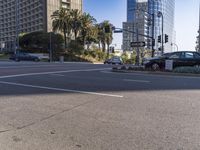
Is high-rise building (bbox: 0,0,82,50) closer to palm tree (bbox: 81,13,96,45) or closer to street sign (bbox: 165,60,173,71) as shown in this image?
palm tree (bbox: 81,13,96,45)

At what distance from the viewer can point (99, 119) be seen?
7.50 metres

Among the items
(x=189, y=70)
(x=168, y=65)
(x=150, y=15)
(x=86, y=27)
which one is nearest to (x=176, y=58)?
(x=168, y=65)

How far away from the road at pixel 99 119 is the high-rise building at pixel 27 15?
10383 centimetres

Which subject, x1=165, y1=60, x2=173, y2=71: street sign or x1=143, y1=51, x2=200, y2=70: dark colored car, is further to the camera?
x1=143, y1=51, x2=200, y2=70: dark colored car

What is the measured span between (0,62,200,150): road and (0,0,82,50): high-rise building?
104 m

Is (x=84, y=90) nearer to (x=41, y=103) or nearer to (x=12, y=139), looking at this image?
(x=41, y=103)

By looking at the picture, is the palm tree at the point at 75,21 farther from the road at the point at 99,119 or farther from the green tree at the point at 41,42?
the road at the point at 99,119

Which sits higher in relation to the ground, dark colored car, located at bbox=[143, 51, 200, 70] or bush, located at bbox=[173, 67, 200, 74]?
dark colored car, located at bbox=[143, 51, 200, 70]

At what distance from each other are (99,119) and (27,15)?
136480mm

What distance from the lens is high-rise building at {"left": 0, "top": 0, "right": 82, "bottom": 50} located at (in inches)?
4946

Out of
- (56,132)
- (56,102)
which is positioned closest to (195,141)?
(56,132)

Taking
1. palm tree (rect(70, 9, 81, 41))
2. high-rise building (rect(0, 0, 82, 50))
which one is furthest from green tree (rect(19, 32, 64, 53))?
high-rise building (rect(0, 0, 82, 50))

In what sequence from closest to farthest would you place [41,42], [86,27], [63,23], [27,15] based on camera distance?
[41,42] < [63,23] < [86,27] < [27,15]

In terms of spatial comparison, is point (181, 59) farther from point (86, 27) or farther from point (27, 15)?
point (27, 15)
